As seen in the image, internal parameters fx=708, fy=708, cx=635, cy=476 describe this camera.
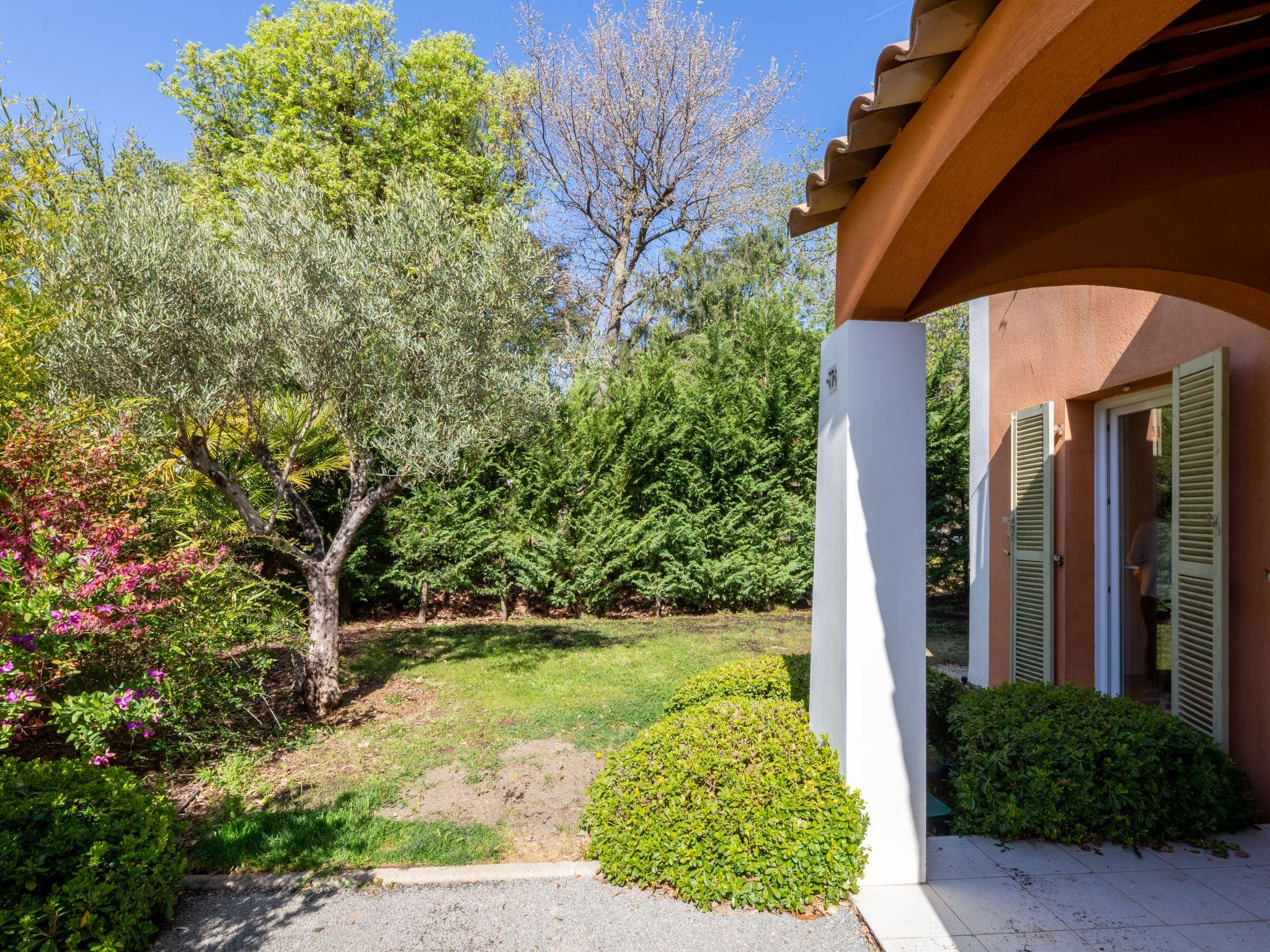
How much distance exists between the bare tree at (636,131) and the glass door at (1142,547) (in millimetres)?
11065

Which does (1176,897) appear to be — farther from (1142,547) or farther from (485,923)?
(485,923)

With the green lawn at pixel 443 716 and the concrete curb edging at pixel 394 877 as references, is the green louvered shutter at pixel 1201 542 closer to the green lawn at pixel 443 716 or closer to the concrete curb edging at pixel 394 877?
the concrete curb edging at pixel 394 877

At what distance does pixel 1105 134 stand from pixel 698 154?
14.2 meters

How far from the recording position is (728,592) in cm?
1055

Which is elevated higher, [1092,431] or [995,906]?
[1092,431]

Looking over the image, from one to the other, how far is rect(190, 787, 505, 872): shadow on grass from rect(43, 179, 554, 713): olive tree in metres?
1.94

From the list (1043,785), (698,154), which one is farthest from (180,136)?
(1043,785)

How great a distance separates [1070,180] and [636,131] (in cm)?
1425

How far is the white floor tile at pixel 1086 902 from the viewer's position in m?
2.81

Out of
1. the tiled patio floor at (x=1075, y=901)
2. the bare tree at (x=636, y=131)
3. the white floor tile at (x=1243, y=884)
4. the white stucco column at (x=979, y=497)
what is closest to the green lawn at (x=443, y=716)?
the white stucco column at (x=979, y=497)

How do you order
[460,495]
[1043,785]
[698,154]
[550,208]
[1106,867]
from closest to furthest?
[1106,867] → [1043,785] → [460,495] → [698,154] → [550,208]

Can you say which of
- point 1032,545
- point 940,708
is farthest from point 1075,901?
point 1032,545

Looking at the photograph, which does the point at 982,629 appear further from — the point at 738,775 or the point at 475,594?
the point at 475,594

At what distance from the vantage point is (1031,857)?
11.0 ft
